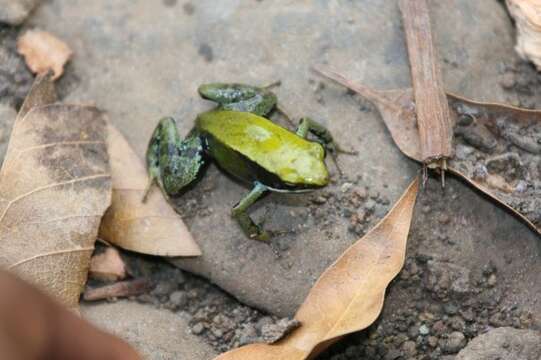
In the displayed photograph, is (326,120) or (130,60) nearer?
(326,120)

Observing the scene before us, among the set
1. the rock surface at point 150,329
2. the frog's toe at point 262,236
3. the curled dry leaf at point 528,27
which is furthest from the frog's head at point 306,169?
the curled dry leaf at point 528,27

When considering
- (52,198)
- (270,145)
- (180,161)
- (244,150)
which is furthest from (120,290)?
(270,145)

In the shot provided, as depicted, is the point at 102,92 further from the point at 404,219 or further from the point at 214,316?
the point at 404,219

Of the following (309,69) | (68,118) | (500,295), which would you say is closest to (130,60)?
(68,118)

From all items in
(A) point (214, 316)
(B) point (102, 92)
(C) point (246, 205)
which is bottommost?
(A) point (214, 316)

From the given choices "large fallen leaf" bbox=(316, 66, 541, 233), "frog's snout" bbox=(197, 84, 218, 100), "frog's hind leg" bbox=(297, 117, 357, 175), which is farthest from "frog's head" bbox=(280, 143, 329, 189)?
"frog's snout" bbox=(197, 84, 218, 100)

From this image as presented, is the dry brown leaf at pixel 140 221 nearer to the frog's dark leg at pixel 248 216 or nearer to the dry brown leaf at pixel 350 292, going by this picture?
the frog's dark leg at pixel 248 216

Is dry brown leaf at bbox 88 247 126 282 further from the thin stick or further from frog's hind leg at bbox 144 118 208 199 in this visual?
→ the thin stick
